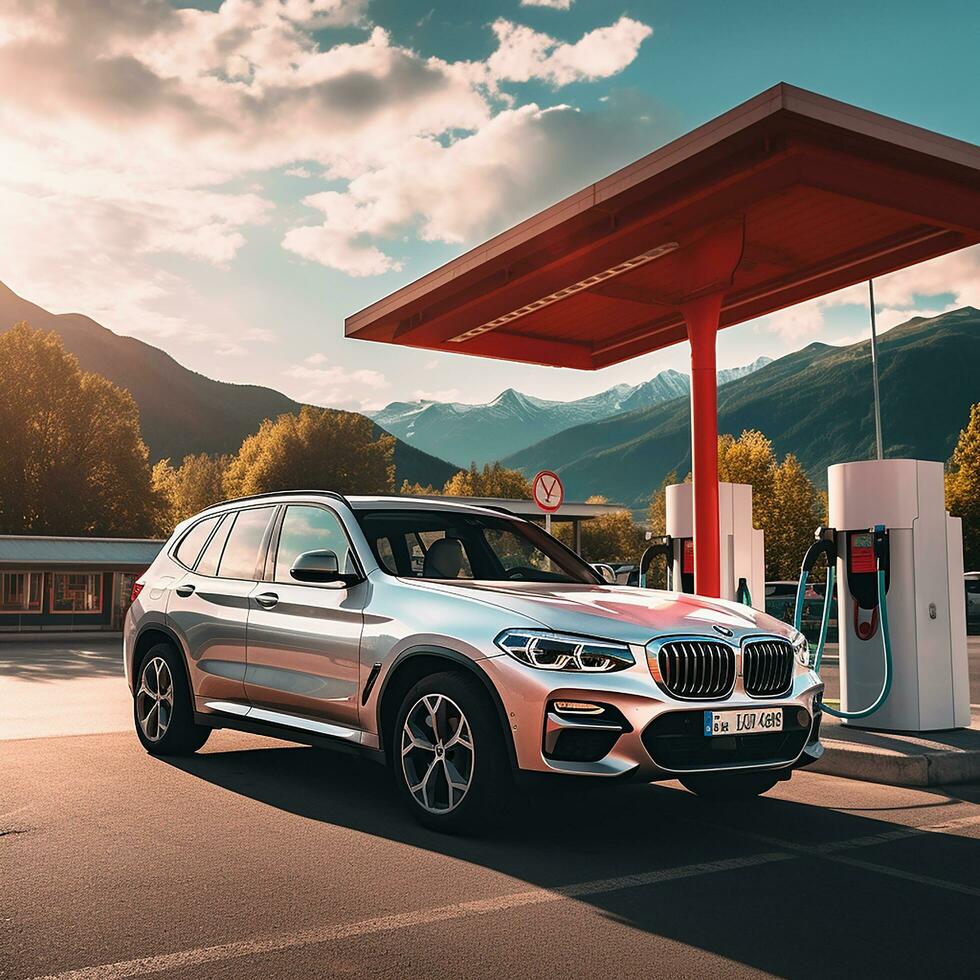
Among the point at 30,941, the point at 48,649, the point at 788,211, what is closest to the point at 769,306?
the point at 788,211

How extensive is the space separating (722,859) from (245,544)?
4018 mm

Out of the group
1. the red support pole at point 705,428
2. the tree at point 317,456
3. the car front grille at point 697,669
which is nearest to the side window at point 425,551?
the car front grille at point 697,669

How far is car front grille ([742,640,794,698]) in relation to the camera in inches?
232

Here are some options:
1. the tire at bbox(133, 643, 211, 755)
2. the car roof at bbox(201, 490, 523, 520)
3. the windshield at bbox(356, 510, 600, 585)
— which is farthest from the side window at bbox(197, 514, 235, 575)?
the windshield at bbox(356, 510, 600, 585)

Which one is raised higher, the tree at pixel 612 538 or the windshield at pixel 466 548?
the tree at pixel 612 538

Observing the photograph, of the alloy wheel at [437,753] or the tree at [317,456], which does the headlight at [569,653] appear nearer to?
the alloy wheel at [437,753]

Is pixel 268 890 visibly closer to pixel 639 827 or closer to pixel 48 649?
pixel 639 827

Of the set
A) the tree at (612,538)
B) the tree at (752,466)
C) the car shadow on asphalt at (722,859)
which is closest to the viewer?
the car shadow on asphalt at (722,859)

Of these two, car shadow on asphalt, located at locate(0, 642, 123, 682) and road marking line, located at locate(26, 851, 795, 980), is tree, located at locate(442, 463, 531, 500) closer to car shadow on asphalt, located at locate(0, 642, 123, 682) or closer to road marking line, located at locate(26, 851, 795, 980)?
car shadow on asphalt, located at locate(0, 642, 123, 682)

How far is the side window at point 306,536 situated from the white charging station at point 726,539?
20.2ft

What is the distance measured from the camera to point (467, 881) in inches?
194

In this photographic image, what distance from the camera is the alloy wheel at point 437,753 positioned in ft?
18.8

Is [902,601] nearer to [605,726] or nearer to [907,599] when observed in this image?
[907,599]

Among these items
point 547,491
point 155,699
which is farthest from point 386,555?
point 547,491
